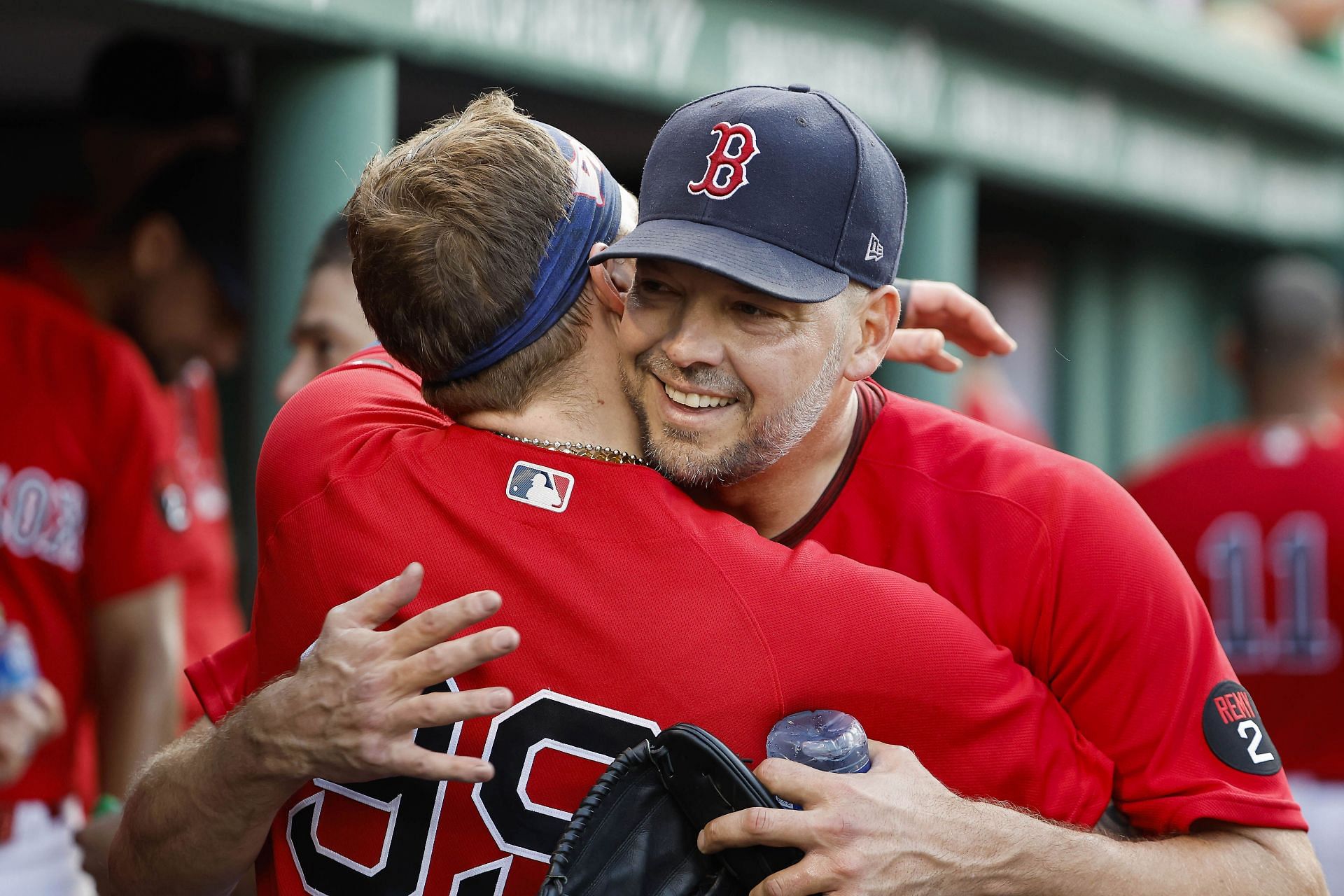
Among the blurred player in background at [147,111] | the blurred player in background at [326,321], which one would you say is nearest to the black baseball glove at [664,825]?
the blurred player in background at [326,321]

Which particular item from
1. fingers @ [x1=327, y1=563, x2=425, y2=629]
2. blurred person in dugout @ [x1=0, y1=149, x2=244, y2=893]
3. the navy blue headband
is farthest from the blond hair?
blurred person in dugout @ [x1=0, y1=149, x2=244, y2=893]

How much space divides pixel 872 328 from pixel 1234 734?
651 millimetres

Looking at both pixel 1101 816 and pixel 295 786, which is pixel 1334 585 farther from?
pixel 295 786

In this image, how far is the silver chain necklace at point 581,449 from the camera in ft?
5.14

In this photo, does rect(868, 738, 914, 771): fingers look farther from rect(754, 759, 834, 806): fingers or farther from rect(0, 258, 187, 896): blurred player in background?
rect(0, 258, 187, 896): blurred player in background

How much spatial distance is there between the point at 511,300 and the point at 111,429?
1.94 meters

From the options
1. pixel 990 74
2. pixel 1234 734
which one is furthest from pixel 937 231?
pixel 1234 734

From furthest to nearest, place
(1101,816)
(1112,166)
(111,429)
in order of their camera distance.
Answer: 1. (1112,166)
2. (111,429)
3. (1101,816)

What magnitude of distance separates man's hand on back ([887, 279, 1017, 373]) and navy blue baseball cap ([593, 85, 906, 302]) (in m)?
0.42

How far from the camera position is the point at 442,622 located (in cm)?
142

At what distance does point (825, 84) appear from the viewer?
12.2ft

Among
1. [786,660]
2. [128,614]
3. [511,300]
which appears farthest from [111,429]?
[786,660]

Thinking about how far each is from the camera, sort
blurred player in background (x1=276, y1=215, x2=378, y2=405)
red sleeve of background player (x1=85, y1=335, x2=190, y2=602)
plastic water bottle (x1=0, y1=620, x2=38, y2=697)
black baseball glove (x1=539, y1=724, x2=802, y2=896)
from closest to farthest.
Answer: black baseball glove (x1=539, y1=724, x2=802, y2=896) → blurred player in background (x1=276, y1=215, x2=378, y2=405) → plastic water bottle (x1=0, y1=620, x2=38, y2=697) → red sleeve of background player (x1=85, y1=335, x2=190, y2=602)

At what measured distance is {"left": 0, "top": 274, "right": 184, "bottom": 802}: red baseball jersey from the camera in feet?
10.1
